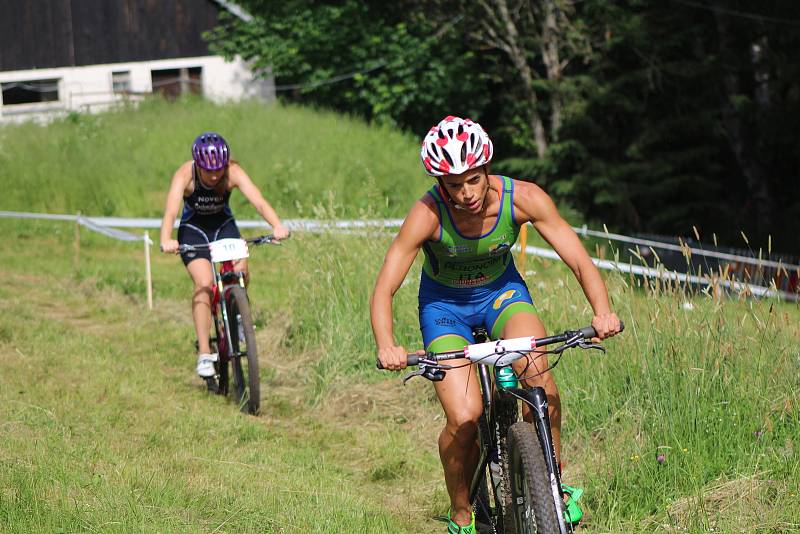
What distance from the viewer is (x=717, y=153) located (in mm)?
28469

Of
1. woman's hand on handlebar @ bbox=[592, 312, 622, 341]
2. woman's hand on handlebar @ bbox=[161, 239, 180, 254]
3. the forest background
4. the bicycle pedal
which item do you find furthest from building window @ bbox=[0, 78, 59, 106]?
woman's hand on handlebar @ bbox=[592, 312, 622, 341]

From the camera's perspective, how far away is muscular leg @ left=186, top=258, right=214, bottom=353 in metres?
8.84

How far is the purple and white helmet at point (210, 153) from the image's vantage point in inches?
332

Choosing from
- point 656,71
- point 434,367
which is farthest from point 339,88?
point 434,367

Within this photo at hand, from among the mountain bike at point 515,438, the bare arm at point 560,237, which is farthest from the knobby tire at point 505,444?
the bare arm at point 560,237

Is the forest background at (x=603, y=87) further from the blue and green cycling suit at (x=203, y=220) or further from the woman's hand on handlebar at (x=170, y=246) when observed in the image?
the woman's hand on handlebar at (x=170, y=246)

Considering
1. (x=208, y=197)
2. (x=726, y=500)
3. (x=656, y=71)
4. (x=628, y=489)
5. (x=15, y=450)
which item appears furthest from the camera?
(x=656, y=71)

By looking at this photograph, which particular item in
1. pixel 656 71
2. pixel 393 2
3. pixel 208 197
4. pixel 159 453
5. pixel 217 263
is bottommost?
pixel 159 453

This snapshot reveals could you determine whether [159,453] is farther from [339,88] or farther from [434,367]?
[339,88]

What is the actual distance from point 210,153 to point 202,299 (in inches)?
49.2

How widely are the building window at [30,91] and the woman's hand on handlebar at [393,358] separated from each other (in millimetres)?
35301

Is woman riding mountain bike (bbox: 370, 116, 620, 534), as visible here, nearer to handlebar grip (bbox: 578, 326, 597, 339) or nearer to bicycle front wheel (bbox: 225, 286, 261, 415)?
handlebar grip (bbox: 578, 326, 597, 339)

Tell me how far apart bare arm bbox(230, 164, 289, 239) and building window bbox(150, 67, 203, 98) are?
100ft

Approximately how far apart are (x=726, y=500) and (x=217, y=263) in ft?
17.1
